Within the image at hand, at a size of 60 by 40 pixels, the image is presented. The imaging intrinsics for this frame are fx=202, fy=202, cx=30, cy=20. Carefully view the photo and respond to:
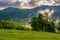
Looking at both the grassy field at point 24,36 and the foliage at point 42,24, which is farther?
the foliage at point 42,24

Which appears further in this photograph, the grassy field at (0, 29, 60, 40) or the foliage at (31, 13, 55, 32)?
the foliage at (31, 13, 55, 32)

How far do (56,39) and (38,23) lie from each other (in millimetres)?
68628

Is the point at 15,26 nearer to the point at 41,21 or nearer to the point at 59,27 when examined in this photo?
the point at 41,21

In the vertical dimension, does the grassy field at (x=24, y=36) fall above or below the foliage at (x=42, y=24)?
above

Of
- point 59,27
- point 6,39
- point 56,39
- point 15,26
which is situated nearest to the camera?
point 6,39

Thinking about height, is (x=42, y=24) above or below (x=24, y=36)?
below

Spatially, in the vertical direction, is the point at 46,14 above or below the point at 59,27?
above

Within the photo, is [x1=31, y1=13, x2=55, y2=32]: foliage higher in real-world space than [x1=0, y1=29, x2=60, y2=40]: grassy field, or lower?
lower

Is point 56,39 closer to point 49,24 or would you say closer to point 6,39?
point 6,39

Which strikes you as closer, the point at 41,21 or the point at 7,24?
the point at 7,24

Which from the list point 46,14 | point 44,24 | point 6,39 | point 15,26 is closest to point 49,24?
point 44,24

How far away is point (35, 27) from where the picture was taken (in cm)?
12100

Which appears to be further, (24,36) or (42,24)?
(42,24)

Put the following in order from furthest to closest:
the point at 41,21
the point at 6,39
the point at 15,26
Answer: the point at 41,21
the point at 15,26
the point at 6,39
